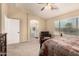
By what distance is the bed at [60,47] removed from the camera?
2023mm

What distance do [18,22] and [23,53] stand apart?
21.9 inches

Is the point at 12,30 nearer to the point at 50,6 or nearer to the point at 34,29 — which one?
the point at 34,29

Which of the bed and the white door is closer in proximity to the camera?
the bed

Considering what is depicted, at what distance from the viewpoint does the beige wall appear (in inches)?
85.1

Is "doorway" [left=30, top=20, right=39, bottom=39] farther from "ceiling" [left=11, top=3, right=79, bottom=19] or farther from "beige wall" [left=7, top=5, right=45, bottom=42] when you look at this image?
"ceiling" [left=11, top=3, right=79, bottom=19]

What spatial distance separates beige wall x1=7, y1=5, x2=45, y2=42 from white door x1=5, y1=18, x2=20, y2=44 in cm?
7

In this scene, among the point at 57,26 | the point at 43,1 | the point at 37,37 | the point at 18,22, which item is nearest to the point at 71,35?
the point at 57,26

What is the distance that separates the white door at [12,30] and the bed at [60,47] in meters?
0.51

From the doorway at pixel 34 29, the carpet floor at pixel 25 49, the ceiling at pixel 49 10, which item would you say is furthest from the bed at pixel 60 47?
the ceiling at pixel 49 10

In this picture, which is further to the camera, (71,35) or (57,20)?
(57,20)

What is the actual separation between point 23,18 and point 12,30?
0.29 meters

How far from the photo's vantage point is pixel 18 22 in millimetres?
2248

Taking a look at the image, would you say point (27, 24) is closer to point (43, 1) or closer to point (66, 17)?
point (43, 1)

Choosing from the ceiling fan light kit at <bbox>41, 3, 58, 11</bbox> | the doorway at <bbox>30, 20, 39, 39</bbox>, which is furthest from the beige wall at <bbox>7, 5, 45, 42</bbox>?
the ceiling fan light kit at <bbox>41, 3, 58, 11</bbox>
